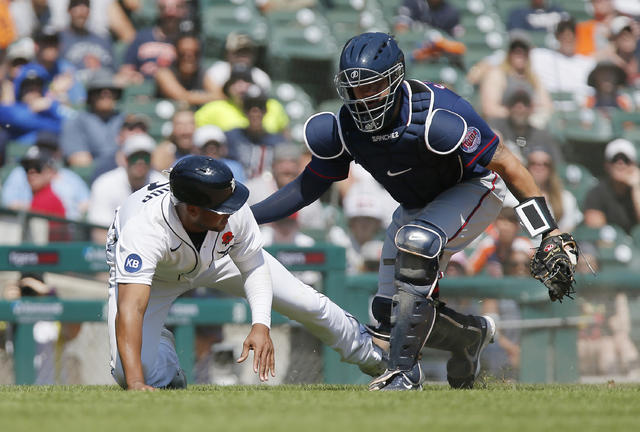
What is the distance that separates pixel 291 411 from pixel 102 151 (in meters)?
6.25

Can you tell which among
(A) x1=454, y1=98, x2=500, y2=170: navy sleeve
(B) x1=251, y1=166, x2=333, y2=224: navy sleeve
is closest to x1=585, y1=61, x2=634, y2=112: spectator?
(B) x1=251, y1=166, x2=333, y2=224: navy sleeve

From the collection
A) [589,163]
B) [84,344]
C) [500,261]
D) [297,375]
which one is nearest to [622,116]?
[589,163]

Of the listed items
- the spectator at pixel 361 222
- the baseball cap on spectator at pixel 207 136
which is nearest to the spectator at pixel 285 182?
the spectator at pixel 361 222

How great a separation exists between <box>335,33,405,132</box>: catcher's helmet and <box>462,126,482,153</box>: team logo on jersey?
41 centimetres

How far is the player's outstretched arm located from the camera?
15.1ft

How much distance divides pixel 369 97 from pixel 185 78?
605cm

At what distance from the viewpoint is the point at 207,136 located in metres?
9.30

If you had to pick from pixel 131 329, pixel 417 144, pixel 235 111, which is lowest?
pixel 235 111

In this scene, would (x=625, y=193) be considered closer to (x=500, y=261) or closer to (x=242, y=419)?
(x=500, y=261)

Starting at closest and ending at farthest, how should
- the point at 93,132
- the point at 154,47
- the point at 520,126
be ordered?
the point at 93,132, the point at 520,126, the point at 154,47

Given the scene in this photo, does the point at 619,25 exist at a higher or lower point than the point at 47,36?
lower

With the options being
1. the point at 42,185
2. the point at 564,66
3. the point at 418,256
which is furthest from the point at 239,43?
the point at 418,256

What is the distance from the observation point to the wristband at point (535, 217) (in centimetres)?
505

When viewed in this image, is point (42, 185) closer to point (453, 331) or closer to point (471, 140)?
point (453, 331)
